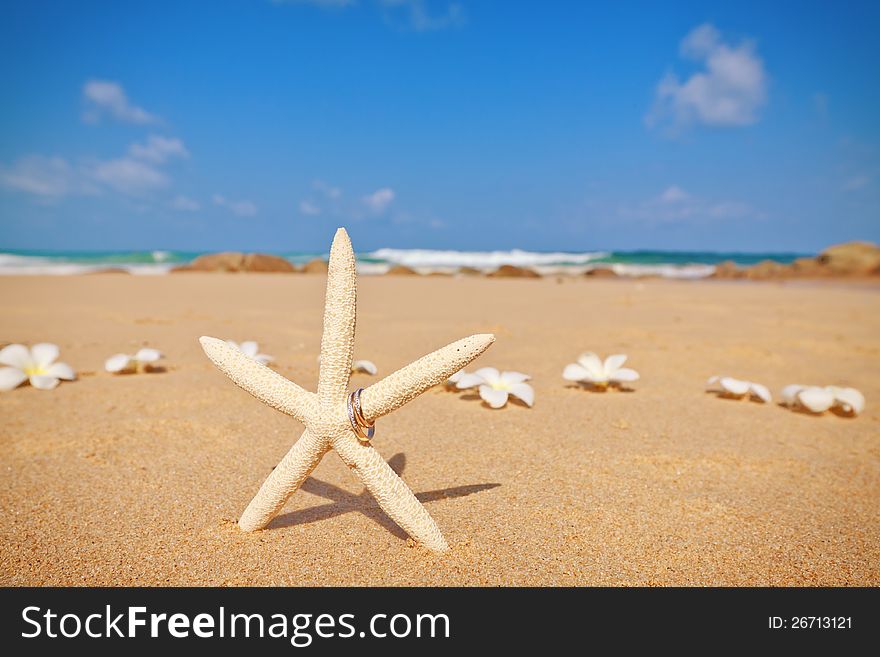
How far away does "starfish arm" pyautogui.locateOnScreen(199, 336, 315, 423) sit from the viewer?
1.97m

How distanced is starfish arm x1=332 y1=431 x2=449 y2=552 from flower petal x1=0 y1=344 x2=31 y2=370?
9.91ft

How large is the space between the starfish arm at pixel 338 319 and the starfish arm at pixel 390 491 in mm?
167

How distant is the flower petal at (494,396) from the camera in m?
3.51

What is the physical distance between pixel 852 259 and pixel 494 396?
22.7 meters

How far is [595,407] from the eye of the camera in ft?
12.2

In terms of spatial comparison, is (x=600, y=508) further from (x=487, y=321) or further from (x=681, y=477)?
(x=487, y=321)

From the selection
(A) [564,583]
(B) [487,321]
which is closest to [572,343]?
(B) [487,321]

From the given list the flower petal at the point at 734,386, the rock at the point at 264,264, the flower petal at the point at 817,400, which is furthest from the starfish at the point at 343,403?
the rock at the point at 264,264

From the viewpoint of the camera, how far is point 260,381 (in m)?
1.99

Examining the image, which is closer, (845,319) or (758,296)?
(845,319)

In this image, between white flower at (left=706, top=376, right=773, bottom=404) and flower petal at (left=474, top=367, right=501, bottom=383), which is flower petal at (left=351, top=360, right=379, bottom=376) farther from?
white flower at (left=706, top=376, right=773, bottom=404)

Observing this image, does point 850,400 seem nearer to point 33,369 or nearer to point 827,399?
point 827,399
